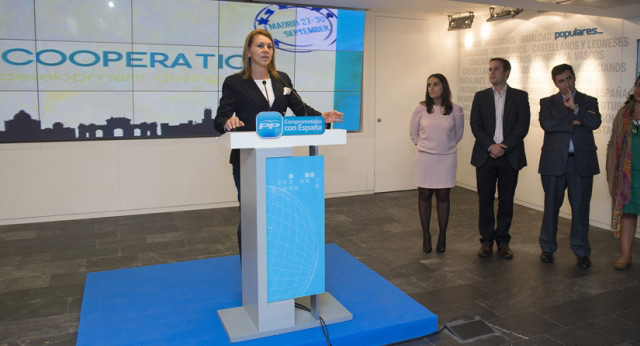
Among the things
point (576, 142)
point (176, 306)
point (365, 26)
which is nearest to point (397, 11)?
point (365, 26)

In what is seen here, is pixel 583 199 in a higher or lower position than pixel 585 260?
higher

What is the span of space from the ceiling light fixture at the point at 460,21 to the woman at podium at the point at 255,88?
17.4 feet

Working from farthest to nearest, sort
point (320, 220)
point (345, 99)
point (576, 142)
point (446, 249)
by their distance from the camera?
point (345, 99) → point (446, 249) → point (576, 142) → point (320, 220)

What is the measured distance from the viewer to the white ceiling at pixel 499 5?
536 cm

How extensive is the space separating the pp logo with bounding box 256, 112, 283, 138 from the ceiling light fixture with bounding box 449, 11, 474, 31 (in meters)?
6.07

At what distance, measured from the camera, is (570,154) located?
16.6 ft

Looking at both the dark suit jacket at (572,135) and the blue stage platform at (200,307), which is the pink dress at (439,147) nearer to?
the dark suit jacket at (572,135)

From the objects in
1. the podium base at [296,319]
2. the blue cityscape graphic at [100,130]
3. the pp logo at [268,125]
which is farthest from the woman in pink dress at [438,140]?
the blue cityscape graphic at [100,130]

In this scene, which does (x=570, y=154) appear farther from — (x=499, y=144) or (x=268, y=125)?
(x=268, y=125)

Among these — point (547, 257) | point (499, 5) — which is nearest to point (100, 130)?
point (499, 5)

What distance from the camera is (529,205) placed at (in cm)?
767

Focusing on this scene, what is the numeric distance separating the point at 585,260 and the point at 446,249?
1292 millimetres

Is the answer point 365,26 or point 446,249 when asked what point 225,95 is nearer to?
point 446,249

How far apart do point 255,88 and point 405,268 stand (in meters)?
2.31
